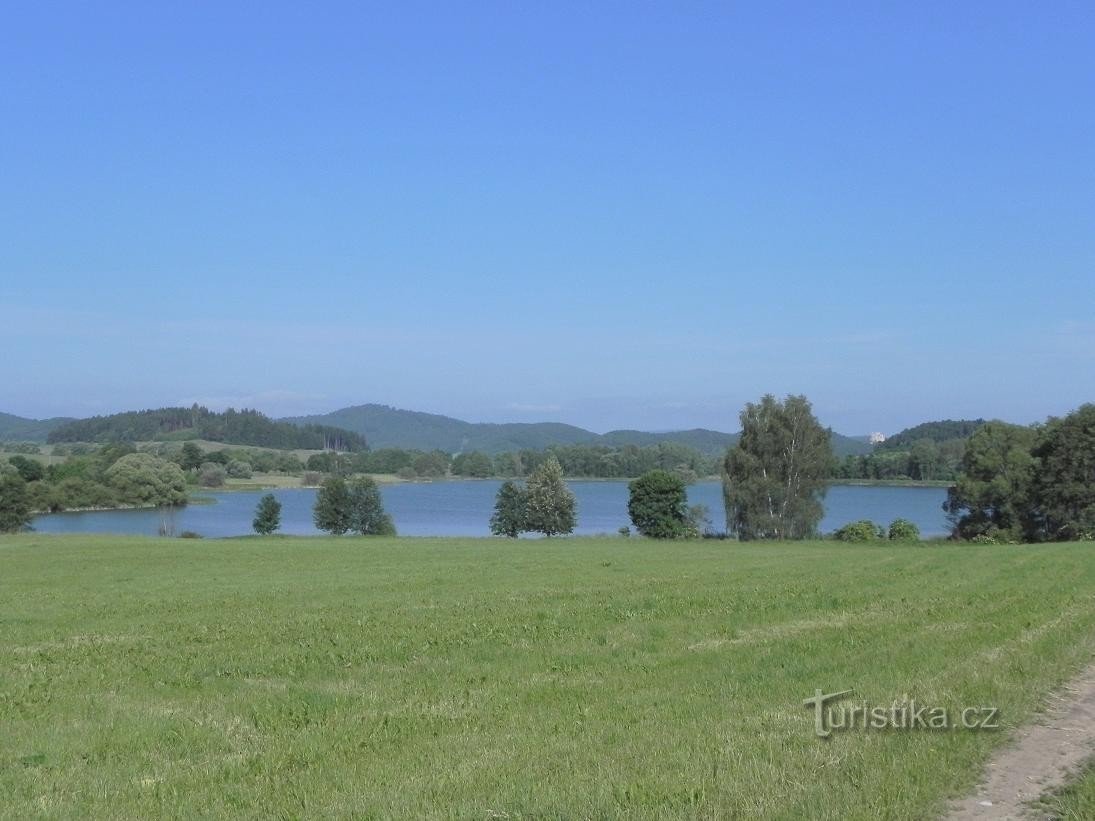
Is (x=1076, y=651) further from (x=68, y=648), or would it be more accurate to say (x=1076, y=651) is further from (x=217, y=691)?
(x=68, y=648)

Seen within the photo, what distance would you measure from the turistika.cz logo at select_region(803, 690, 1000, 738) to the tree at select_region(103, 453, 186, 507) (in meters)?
137

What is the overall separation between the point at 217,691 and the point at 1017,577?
62.0 ft

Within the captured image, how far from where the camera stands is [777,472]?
7988cm

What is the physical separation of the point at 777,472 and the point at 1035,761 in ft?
242

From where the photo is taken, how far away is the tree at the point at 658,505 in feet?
304

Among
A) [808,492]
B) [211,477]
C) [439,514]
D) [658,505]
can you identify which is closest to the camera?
[808,492]

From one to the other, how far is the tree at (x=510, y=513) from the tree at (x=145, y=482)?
184 ft

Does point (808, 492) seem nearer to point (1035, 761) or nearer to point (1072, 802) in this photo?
point (1035, 761)

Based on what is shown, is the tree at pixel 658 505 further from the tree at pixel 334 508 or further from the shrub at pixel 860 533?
the tree at pixel 334 508

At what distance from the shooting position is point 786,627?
1570cm

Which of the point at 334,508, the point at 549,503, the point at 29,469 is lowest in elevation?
the point at 334,508

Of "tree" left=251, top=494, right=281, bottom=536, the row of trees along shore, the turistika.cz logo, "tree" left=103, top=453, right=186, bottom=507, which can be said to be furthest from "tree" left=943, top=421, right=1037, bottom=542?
"tree" left=103, top=453, right=186, bottom=507

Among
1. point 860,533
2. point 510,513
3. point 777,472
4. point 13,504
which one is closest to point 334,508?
point 510,513

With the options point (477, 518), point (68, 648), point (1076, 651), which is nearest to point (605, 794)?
point (1076, 651)
